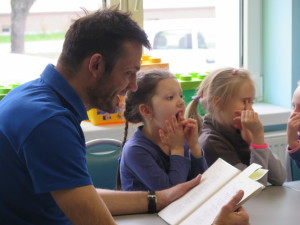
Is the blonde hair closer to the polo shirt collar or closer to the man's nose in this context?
the man's nose

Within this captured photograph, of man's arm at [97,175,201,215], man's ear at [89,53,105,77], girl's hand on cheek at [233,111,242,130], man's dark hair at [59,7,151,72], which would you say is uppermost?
man's dark hair at [59,7,151,72]

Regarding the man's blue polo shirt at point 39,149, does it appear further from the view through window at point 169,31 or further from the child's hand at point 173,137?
the view through window at point 169,31

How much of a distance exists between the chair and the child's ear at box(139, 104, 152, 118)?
285 millimetres

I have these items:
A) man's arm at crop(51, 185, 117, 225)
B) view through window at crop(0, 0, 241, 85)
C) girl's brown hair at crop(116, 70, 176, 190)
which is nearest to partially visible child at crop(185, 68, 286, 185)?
girl's brown hair at crop(116, 70, 176, 190)

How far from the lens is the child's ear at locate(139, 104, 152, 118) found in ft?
6.38

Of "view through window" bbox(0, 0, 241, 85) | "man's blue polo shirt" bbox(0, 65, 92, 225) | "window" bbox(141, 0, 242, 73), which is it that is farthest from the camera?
"window" bbox(141, 0, 242, 73)

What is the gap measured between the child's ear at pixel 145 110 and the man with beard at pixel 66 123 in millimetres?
460

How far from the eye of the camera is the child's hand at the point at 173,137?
1.84m

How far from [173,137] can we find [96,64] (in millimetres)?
Result: 574

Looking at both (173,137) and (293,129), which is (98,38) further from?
(293,129)

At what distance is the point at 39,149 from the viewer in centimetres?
115

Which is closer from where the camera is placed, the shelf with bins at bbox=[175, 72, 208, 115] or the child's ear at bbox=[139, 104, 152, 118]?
the child's ear at bbox=[139, 104, 152, 118]

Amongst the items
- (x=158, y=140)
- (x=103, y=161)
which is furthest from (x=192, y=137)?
(x=103, y=161)

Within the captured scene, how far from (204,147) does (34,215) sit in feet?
2.98
